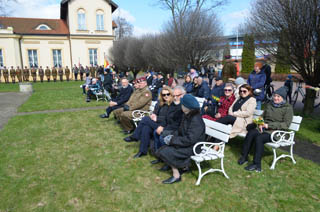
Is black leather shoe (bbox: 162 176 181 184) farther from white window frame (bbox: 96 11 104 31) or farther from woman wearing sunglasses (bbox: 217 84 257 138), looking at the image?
white window frame (bbox: 96 11 104 31)

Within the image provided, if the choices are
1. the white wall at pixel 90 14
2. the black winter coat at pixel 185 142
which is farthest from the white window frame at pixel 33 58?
the black winter coat at pixel 185 142

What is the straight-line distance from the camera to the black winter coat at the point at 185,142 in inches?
146

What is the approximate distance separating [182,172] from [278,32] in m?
5.86

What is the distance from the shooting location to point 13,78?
2880 cm

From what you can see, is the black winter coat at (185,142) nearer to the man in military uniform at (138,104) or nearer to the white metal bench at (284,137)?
the white metal bench at (284,137)

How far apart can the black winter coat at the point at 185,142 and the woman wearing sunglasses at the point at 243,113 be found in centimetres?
142

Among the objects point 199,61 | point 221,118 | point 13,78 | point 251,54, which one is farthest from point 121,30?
point 221,118

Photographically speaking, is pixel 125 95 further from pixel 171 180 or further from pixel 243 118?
pixel 171 180

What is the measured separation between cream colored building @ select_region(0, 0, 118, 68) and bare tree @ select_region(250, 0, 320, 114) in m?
26.0

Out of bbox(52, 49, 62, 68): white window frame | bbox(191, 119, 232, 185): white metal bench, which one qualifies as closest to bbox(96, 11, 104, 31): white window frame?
bbox(52, 49, 62, 68): white window frame

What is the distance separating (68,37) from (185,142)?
33.0 meters

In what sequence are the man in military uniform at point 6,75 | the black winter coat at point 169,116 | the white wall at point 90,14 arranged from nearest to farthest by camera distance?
the black winter coat at point 169,116
the man in military uniform at point 6,75
the white wall at point 90,14

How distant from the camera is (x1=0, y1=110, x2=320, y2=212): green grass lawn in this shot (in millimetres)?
3348

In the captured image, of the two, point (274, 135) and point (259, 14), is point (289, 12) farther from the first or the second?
point (274, 135)
